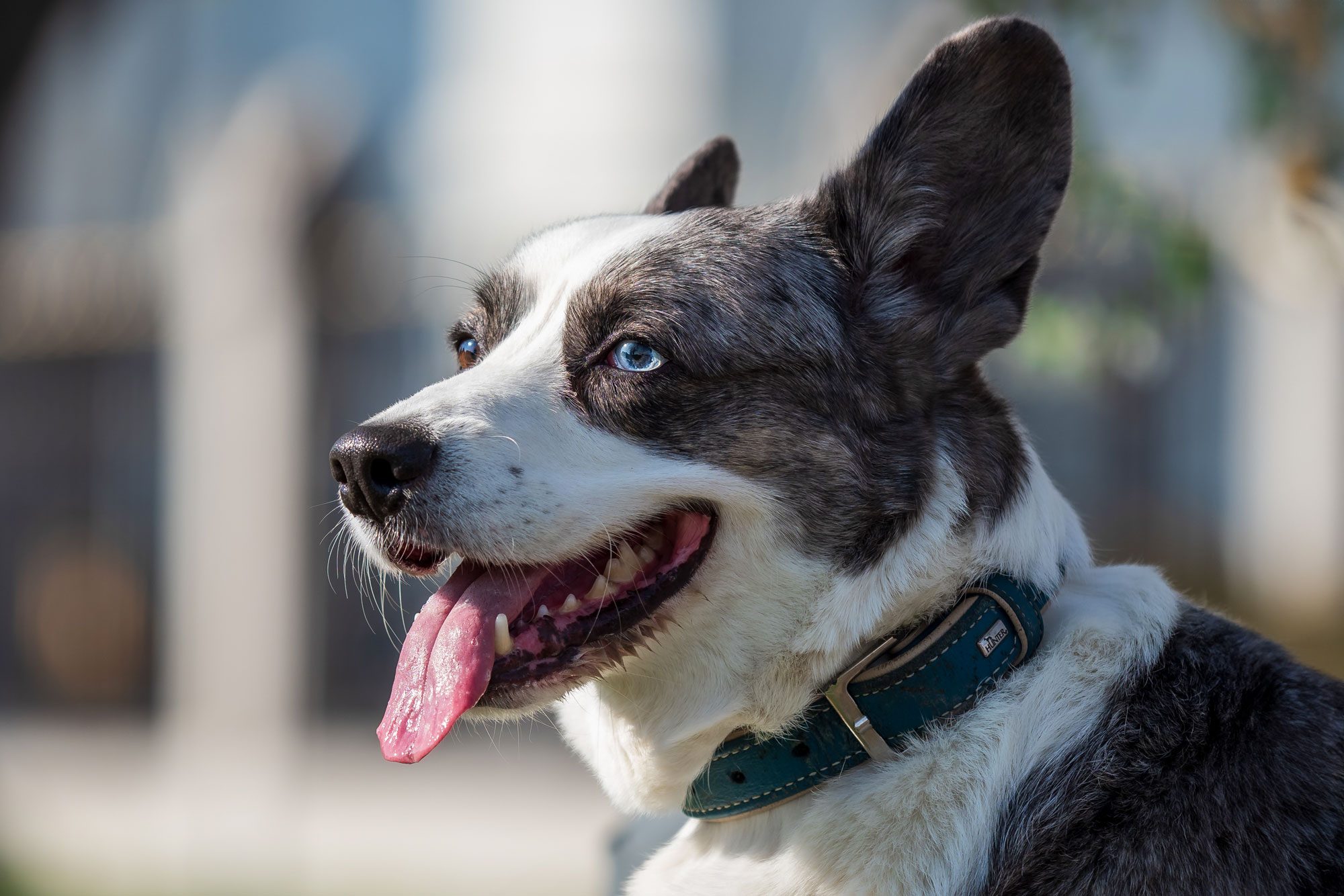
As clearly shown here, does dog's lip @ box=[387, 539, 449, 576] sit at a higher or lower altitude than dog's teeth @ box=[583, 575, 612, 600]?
lower

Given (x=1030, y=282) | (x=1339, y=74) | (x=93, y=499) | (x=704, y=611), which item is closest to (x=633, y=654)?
(x=704, y=611)

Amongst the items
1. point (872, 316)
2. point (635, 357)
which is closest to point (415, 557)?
point (635, 357)

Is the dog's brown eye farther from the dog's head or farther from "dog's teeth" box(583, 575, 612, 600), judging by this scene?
"dog's teeth" box(583, 575, 612, 600)

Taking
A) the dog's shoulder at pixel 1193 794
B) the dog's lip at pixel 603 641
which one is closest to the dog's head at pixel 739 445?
the dog's lip at pixel 603 641

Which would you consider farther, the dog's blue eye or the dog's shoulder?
the dog's blue eye

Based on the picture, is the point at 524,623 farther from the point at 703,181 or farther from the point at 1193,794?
the point at 703,181

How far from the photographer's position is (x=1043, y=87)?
266 cm

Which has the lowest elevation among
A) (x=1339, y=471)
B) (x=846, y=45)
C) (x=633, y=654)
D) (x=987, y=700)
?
(x=1339, y=471)

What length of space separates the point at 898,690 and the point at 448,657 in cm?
80

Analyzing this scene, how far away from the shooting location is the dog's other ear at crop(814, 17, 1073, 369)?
2.65m

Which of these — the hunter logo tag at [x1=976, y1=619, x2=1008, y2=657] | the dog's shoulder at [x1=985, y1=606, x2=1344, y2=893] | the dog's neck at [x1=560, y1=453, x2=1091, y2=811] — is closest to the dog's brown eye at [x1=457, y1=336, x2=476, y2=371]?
the dog's neck at [x1=560, y1=453, x2=1091, y2=811]

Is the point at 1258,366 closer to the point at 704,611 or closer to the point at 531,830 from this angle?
the point at 531,830

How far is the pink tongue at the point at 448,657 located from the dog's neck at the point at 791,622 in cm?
26

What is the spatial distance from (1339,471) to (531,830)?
4871 mm
